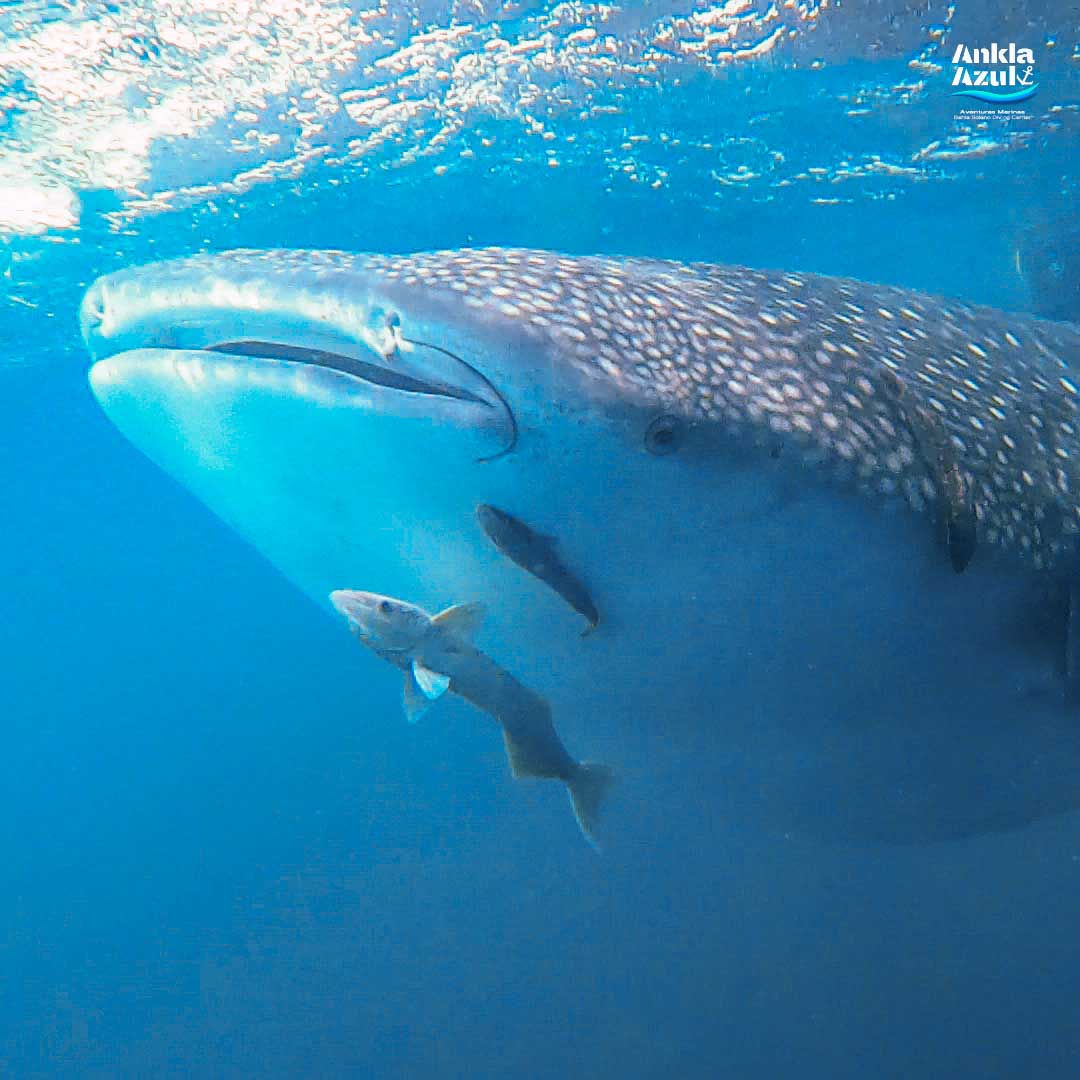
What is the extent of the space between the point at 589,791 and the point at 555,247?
1462 centimetres

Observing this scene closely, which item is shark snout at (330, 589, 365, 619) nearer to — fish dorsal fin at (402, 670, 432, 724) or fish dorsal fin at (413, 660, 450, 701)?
fish dorsal fin at (413, 660, 450, 701)

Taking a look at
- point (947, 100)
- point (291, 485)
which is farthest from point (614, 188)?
point (291, 485)

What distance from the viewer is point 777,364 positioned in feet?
8.94

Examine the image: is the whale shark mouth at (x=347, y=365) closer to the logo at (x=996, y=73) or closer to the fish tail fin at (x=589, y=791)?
the fish tail fin at (x=589, y=791)

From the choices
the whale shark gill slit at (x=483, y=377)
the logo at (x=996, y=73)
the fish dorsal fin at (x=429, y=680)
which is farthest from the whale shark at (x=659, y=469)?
the logo at (x=996, y=73)

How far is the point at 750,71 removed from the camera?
36.1 ft

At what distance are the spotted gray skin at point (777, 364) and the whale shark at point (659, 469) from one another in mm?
12

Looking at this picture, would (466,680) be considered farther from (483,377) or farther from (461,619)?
(483,377)

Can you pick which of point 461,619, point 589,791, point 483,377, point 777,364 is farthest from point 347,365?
point 589,791

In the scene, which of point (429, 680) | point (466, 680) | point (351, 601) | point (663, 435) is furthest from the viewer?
point (466, 680)

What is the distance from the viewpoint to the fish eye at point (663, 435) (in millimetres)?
2434

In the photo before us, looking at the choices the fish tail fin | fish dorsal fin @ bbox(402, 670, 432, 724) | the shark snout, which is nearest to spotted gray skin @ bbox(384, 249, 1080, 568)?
the shark snout

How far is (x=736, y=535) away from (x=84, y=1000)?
20265mm

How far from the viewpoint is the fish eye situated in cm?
243
